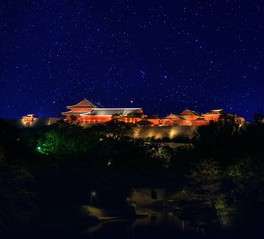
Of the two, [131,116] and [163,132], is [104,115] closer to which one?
[131,116]

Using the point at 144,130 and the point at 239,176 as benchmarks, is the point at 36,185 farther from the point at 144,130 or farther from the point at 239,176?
the point at 144,130

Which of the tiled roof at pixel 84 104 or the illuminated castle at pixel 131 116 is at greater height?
the tiled roof at pixel 84 104

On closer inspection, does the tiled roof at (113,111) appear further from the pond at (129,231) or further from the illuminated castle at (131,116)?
the pond at (129,231)

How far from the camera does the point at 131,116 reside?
69375mm

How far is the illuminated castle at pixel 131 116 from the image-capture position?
6988cm

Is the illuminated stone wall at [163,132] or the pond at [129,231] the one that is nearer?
the pond at [129,231]

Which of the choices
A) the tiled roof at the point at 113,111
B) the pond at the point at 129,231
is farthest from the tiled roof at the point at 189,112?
the pond at the point at 129,231

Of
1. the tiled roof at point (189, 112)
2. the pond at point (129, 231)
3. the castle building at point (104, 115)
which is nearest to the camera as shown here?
the pond at point (129, 231)

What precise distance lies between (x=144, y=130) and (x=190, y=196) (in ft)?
108

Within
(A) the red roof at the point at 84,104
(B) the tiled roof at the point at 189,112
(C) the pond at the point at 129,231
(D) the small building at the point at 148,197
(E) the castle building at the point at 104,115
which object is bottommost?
(C) the pond at the point at 129,231

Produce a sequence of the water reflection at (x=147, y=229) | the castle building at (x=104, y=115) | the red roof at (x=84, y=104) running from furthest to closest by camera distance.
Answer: the red roof at (x=84, y=104) → the castle building at (x=104, y=115) → the water reflection at (x=147, y=229)

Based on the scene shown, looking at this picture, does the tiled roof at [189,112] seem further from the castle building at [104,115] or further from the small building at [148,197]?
the small building at [148,197]

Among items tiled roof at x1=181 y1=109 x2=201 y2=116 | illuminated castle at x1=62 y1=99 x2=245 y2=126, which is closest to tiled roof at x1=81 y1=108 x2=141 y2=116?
illuminated castle at x1=62 y1=99 x2=245 y2=126

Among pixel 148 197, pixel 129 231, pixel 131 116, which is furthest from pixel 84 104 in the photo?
pixel 129 231
